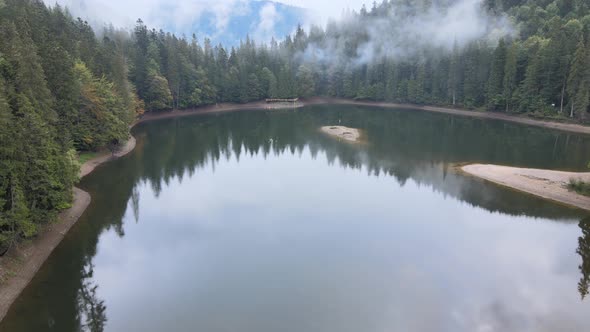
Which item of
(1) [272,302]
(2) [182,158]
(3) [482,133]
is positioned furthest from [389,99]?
(1) [272,302]

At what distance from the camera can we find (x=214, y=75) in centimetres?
11019

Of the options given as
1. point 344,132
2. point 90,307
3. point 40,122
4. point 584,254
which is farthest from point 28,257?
point 344,132

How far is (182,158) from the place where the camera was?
58469 mm

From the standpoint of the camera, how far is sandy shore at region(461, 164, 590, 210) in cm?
3894

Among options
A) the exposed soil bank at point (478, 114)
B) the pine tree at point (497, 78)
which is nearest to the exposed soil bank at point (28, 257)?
the exposed soil bank at point (478, 114)

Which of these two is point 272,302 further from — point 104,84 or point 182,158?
point 104,84

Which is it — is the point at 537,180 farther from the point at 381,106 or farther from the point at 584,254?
the point at 381,106

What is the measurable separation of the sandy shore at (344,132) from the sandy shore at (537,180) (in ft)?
78.5

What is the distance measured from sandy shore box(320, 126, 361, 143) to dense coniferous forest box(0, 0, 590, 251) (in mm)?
35189

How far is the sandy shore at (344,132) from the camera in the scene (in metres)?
72.1

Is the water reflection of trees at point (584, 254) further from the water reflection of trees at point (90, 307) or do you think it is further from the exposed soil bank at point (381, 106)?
the exposed soil bank at point (381, 106)

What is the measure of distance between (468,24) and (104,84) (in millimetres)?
111133

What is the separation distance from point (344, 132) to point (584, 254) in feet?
164

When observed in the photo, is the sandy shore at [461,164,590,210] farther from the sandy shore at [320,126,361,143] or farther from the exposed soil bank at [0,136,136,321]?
the exposed soil bank at [0,136,136,321]
